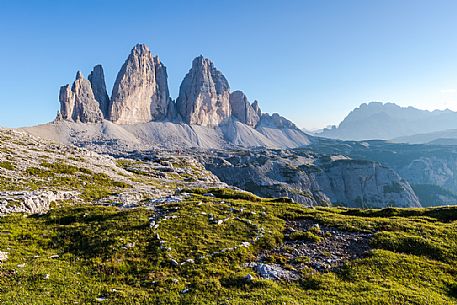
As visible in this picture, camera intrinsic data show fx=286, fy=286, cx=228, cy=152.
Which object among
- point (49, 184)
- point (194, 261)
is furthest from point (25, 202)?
point (194, 261)

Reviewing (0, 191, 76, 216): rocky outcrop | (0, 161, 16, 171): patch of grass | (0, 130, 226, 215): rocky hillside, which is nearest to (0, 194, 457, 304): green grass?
(0, 191, 76, 216): rocky outcrop

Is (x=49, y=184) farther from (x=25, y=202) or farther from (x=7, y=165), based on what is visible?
(x=25, y=202)

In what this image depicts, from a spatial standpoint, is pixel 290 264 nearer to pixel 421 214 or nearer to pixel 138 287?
pixel 138 287

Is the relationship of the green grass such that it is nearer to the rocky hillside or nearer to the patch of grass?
the rocky hillside

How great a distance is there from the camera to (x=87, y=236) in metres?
25.2

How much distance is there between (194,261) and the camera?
70.8 ft

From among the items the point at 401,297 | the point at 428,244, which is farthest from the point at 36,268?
the point at 428,244

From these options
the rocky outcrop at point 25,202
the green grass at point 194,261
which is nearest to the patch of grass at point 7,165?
the rocky outcrop at point 25,202

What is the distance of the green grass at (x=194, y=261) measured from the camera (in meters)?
17.5

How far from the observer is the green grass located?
17.5m

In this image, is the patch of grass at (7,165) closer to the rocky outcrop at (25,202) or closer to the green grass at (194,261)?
the rocky outcrop at (25,202)

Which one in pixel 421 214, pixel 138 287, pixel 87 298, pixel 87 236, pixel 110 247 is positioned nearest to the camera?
pixel 87 298

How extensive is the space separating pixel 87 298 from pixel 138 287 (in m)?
2.98

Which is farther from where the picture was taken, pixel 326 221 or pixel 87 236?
pixel 326 221
